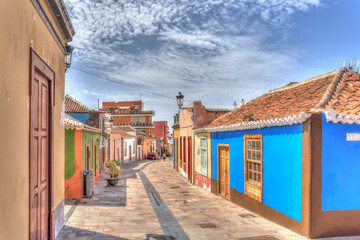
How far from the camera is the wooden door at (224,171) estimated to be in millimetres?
11106

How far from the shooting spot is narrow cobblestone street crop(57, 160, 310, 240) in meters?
6.63

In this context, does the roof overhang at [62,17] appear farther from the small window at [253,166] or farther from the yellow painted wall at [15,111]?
the small window at [253,166]

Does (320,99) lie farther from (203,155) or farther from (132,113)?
(132,113)

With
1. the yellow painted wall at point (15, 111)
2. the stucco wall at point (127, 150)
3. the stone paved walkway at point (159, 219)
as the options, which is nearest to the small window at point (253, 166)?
the stone paved walkway at point (159, 219)

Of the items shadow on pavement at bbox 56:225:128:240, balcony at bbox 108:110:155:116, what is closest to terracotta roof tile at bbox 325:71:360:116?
shadow on pavement at bbox 56:225:128:240

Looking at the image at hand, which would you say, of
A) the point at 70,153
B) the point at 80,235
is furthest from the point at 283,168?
the point at 70,153

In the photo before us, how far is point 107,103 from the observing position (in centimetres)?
6931

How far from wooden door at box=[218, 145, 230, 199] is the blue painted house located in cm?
255

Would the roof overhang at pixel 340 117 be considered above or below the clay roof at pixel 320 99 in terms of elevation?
below

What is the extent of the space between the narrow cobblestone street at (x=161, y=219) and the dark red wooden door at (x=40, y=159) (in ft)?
4.75

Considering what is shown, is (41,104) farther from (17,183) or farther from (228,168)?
(228,168)

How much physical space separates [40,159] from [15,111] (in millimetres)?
1744

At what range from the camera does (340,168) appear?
626 centimetres

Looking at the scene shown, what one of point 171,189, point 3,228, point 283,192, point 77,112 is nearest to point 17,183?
point 3,228
